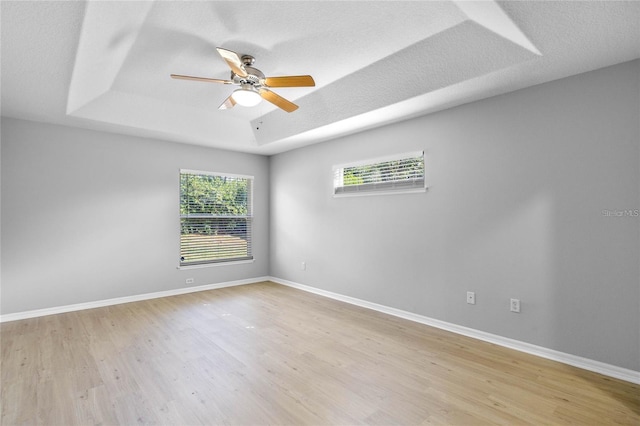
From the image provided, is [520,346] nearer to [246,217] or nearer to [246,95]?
[246,95]

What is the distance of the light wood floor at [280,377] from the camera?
200 centimetres

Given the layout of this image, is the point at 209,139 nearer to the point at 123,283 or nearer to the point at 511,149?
the point at 123,283

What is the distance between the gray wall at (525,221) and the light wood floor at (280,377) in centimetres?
36

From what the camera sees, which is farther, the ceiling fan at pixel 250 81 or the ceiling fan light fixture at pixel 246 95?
the ceiling fan light fixture at pixel 246 95

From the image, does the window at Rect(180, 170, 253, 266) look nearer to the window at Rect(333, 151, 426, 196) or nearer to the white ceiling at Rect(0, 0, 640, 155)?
the white ceiling at Rect(0, 0, 640, 155)

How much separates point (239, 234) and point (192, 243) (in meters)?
0.86

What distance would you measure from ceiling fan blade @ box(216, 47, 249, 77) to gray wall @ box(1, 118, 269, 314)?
113 inches

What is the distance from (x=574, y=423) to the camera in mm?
1916

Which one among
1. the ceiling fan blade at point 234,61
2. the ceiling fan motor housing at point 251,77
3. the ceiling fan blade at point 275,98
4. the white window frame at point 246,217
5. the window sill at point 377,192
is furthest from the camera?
the white window frame at point 246,217

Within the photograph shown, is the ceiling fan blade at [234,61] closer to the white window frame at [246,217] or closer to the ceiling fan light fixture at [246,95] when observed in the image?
the ceiling fan light fixture at [246,95]

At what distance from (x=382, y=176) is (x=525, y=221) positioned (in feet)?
5.74

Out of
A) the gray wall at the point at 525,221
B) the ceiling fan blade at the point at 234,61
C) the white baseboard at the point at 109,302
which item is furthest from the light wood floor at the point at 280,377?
the ceiling fan blade at the point at 234,61

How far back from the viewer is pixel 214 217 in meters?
5.45

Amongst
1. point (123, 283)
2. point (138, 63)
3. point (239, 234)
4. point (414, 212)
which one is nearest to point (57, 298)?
point (123, 283)
